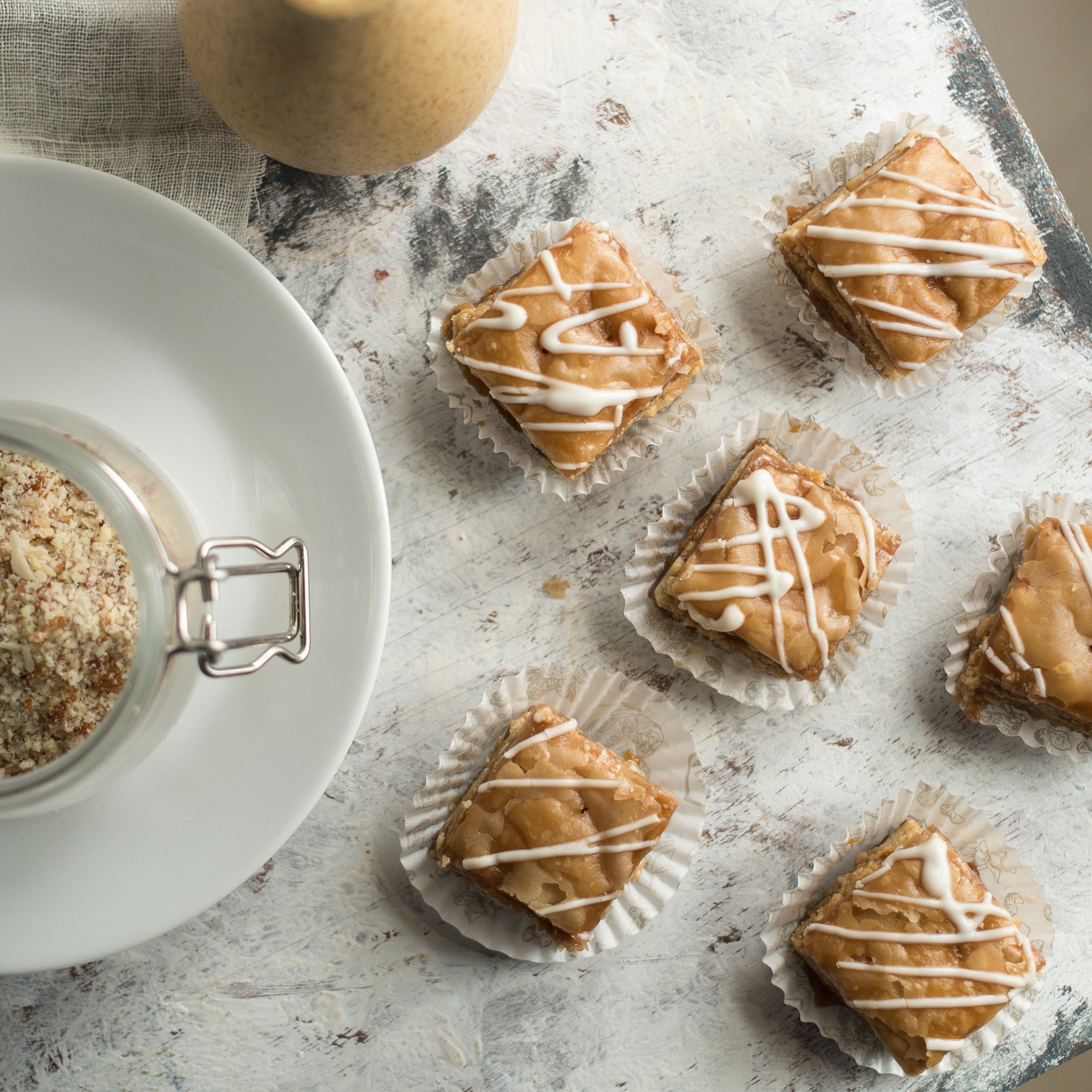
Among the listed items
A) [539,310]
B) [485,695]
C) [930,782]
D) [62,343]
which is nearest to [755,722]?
[930,782]

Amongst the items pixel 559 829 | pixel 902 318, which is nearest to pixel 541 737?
pixel 559 829

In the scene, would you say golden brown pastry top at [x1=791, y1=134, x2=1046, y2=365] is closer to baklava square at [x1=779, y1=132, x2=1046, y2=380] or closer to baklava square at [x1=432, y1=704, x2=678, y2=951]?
baklava square at [x1=779, y1=132, x2=1046, y2=380]

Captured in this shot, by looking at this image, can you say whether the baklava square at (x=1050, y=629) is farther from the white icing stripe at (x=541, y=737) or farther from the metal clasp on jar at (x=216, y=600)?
the metal clasp on jar at (x=216, y=600)

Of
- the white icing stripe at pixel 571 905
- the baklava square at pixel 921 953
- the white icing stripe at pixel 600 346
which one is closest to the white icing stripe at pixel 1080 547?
the baklava square at pixel 921 953

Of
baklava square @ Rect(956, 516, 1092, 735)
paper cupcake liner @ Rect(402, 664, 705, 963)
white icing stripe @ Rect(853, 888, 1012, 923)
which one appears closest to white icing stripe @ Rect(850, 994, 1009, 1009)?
white icing stripe @ Rect(853, 888, 1012, 923)

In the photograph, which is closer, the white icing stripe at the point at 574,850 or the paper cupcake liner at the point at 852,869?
the white icing stripe at the point at 574,850

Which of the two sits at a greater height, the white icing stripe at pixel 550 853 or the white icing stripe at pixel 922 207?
the white icing stripe at pixel 922 207

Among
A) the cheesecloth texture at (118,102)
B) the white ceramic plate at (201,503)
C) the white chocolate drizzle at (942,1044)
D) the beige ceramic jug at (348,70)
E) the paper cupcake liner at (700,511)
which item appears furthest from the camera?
the paper cupcake liner at (700,511)
